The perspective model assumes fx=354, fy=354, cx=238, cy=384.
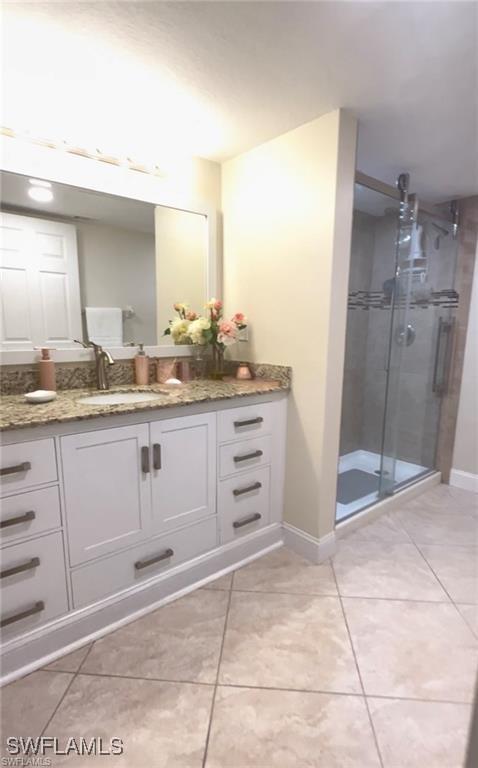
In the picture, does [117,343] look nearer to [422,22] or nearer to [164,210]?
[164,210]

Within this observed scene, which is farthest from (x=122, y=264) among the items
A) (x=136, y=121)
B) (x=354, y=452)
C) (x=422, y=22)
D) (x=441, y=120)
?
(x=354, y=452)

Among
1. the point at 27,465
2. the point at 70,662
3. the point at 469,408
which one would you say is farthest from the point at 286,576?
the point at 469,408

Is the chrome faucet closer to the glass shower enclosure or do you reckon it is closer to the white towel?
the white towel

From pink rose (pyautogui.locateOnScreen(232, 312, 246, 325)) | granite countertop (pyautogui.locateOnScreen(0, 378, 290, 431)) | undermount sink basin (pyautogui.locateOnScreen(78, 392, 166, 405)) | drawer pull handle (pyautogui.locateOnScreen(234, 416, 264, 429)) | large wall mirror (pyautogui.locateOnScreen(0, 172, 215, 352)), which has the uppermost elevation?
large wall mirror (pyautogui.locateOnScreen(0, 172, 215, 352))

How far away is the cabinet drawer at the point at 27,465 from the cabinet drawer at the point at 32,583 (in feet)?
0.71

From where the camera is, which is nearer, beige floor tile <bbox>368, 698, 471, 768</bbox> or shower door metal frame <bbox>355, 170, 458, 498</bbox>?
beige floor tile <bbox>368, 698, 471, 768</bbox>

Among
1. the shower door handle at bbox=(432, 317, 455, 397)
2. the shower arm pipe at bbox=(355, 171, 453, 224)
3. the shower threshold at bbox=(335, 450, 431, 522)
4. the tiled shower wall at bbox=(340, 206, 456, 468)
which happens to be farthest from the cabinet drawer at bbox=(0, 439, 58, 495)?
the shower door handle at bbox=(432, 317, 455, 397)

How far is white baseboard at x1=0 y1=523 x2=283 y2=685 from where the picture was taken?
50.5 inches

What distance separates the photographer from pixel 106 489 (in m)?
1.40

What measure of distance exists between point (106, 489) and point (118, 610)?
552 mm

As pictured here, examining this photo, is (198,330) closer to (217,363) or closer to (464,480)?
(217,363)

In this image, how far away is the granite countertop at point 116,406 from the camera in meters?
1.22

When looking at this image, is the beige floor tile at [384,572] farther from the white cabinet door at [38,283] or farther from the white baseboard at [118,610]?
the white cabinet door at [38,283]

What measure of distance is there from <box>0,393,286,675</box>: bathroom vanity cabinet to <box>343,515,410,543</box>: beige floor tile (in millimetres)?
644
